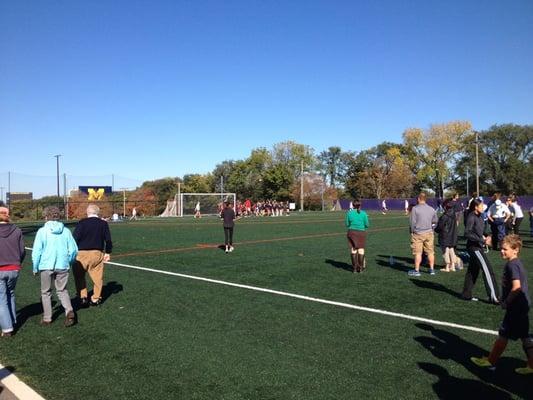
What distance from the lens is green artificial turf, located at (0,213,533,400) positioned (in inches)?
180

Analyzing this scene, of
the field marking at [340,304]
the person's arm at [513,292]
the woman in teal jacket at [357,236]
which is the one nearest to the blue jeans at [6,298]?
the field marking at [340,304]

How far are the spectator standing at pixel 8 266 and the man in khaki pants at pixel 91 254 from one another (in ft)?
4.88

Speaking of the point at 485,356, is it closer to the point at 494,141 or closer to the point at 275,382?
the point at 275,382

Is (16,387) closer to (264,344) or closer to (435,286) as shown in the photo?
(264,344)

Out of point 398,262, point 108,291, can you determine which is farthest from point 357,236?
point 108,291

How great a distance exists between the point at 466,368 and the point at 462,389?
575 millimetres

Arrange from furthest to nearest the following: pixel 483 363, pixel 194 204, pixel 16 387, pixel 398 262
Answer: pixel 194 204 < pixel 398 262 < pixel 483 363 < pixel 16 387

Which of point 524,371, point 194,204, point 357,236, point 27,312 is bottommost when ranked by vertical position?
point 27,312

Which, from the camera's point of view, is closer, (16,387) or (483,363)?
(16,387)

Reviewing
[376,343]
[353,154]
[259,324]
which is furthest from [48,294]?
[353,154]

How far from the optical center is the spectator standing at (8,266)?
6406 millimetres

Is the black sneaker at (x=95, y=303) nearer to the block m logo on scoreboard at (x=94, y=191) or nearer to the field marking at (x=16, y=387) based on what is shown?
the field marking at (x=16, y=387)

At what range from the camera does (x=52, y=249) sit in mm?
6844

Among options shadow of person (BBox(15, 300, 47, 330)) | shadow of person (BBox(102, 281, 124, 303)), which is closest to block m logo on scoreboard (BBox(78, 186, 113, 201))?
shadow of person (BBox(102, 281, 124, 303))
